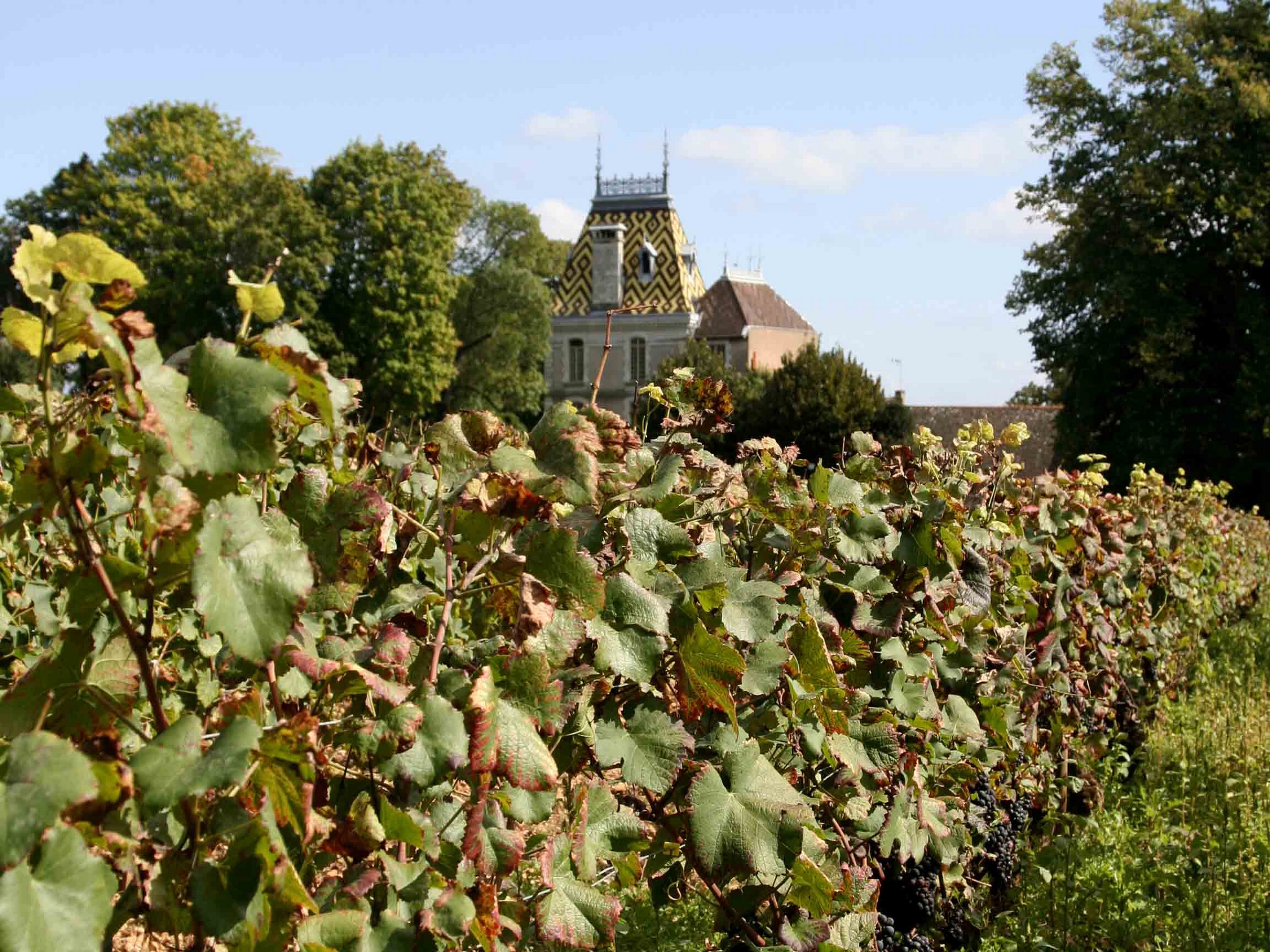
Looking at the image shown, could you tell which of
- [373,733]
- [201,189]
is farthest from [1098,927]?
[201,189]

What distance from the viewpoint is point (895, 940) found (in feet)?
9.66

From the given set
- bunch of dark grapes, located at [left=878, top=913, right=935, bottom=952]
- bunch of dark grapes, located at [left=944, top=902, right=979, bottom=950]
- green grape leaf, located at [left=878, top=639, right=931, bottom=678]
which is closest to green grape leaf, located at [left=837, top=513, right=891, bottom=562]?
green grape leaf, located at [left=878, top=639, right=931, bottom=678]

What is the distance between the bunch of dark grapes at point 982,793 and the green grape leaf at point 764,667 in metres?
1.78

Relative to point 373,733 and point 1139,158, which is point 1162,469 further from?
point 373,733

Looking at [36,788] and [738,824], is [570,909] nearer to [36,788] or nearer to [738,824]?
[738,824]

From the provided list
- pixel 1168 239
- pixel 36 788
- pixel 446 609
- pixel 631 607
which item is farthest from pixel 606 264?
pixel 36 788

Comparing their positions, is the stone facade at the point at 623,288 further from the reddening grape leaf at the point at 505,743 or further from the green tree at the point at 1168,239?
the reddening grape leaf at the point at 505,743

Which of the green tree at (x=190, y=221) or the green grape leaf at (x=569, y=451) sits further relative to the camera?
the green tree at (x=190, y=221)

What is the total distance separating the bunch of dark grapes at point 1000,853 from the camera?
151 inches

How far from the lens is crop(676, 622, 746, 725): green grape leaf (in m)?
1.76

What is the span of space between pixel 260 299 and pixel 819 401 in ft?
102

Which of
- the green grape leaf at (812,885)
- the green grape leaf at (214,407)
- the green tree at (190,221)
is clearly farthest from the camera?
the green tree at (190,221)

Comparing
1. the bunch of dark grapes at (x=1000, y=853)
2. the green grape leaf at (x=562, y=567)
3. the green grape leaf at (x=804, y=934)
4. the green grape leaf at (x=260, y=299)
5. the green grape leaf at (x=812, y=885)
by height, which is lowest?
the bunch of dark grapes at (x=1000, y=853)

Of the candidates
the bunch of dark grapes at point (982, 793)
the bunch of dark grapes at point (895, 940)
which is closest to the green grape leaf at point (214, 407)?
the bunch of dark grapes at point (895, 940)
